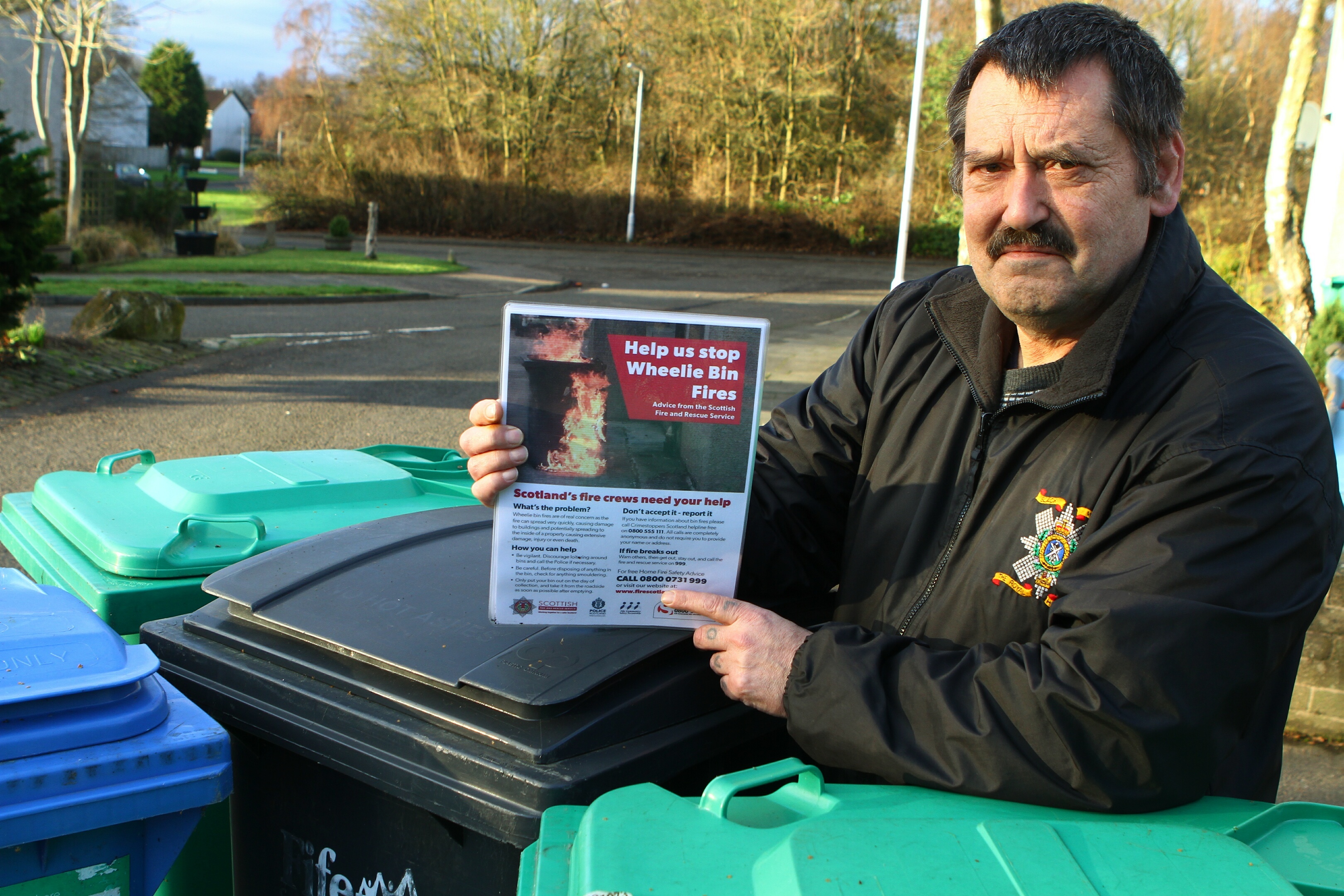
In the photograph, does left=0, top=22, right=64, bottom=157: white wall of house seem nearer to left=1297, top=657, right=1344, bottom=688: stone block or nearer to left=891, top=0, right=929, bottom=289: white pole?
left=891, top=0, right=929, bottom=289: white pole

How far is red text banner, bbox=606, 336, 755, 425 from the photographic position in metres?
1.61

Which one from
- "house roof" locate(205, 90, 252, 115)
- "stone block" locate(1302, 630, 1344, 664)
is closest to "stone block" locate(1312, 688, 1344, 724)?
"stone block" locate(1302, 630, 1344, 664)

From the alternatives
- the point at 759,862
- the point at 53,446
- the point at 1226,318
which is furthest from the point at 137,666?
the point at 53,446

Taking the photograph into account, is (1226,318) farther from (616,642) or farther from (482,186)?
(482,186)

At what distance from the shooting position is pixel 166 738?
160cm

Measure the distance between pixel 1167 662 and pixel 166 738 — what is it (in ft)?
4.60

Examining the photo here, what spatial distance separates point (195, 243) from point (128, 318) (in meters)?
11.4

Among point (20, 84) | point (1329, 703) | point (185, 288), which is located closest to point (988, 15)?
point (1329, 703)

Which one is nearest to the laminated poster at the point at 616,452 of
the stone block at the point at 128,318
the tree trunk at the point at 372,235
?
the stone block at the point at 128,318

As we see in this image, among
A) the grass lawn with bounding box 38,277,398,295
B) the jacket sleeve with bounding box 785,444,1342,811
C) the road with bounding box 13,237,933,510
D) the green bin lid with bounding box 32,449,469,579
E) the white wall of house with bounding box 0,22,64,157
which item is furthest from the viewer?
the white wall of house with bounding box 0,22,64,157

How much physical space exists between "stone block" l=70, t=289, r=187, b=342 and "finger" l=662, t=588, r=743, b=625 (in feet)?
35.6

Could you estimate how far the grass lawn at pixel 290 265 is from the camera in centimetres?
1841

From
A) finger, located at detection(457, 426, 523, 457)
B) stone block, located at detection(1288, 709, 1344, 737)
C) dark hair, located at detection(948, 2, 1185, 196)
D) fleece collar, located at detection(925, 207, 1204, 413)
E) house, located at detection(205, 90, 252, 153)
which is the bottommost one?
stone block, located at detection(1288, 709, 1344, 737)

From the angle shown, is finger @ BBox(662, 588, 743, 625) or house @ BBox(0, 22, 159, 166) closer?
finger @ BBox(662, 588, 743, 625)
